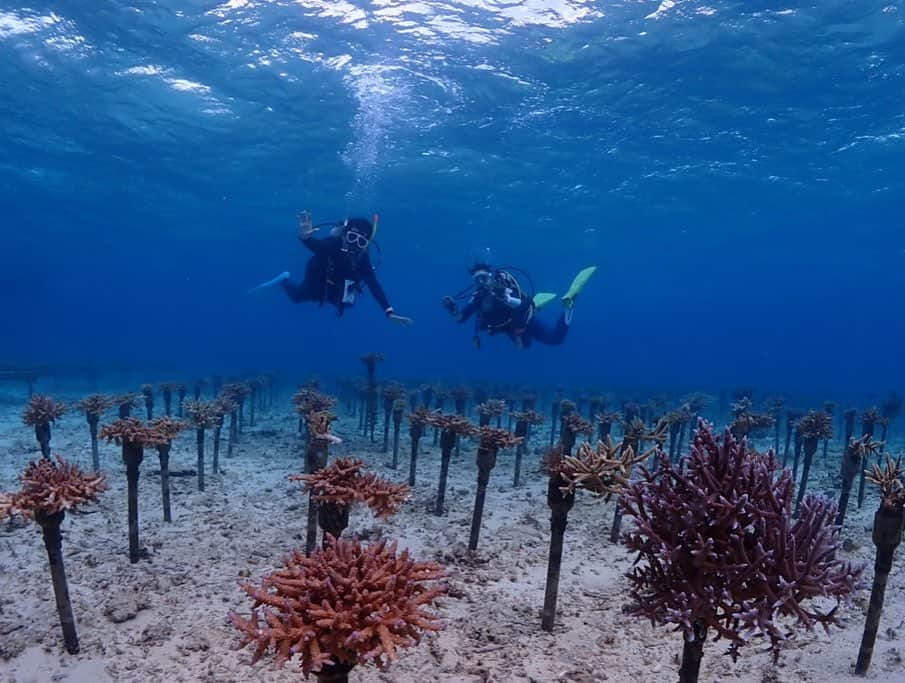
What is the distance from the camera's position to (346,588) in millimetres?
3584

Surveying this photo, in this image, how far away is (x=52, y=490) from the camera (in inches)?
220

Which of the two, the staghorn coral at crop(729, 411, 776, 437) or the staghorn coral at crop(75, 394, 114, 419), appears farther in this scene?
the staghorn coral at crop(729, 411, 776, 437)

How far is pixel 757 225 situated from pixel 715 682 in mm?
48578

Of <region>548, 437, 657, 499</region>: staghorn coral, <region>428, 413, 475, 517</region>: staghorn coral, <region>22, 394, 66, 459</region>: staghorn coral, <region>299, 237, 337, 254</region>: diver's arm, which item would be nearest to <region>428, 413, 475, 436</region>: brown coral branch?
<region>428, 413, 475, 517</region>: staghorn coral

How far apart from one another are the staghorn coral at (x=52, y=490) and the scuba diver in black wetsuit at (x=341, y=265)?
29.4 feet

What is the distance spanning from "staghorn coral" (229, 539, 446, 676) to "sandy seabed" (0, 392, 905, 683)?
8.31 feet

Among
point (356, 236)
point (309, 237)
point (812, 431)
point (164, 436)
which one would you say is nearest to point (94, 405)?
point (164, 436)

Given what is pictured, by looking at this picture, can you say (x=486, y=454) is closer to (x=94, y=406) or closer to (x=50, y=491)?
(x=50, y=491)

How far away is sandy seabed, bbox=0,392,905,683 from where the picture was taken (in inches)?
229

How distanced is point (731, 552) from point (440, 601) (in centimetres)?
449

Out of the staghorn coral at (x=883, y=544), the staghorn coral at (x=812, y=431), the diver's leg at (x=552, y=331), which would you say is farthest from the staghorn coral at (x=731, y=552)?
the diver's leg at (x=552, y=331)

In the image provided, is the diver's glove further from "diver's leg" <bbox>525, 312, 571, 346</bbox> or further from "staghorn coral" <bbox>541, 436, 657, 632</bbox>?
"staghorn coral" <bbox>541, 436, 657, 632</bbox>

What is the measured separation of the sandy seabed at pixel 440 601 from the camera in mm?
5812

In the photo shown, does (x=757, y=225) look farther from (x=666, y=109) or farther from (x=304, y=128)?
(x=304, y=128)
